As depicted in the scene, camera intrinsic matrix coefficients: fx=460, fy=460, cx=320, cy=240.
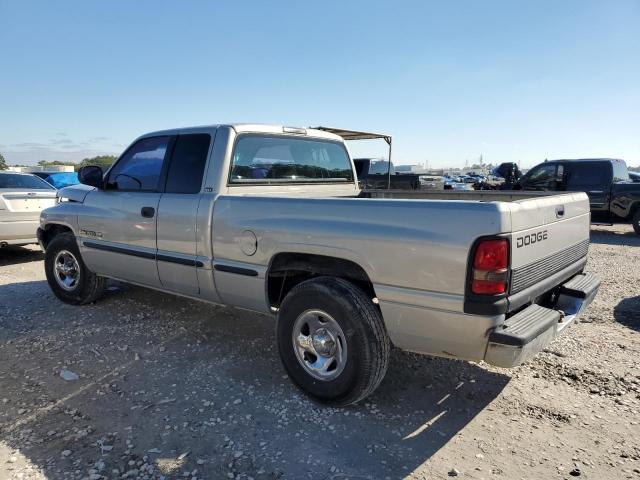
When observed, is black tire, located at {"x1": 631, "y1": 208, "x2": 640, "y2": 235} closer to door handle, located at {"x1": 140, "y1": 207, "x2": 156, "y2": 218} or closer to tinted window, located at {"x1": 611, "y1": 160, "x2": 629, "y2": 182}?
tinted window, located at {"x1": 611, "y1": 160, "x2": 629, "y2": 182}

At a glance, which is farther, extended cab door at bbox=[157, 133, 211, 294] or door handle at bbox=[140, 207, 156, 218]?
door handle at bbox=[140, 207, 156, 218]

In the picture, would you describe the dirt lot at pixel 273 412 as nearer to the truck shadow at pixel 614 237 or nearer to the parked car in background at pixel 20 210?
the parked car in background at pixel 20 210

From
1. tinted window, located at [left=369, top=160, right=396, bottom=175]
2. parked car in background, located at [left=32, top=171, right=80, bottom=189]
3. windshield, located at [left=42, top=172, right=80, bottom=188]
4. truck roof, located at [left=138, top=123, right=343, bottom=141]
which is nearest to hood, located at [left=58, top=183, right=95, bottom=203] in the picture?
truck roof, located at [left=138, top=123, right=343, bottom=141]

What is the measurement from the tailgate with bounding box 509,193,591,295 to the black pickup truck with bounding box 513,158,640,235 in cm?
898

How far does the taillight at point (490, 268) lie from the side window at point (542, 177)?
11090 millimetres

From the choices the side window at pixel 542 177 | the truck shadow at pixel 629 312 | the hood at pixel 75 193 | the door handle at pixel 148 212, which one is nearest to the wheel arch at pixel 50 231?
the hood at pixel 75 193

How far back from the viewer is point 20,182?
322 inches

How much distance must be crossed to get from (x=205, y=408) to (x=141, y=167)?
2.45 metres

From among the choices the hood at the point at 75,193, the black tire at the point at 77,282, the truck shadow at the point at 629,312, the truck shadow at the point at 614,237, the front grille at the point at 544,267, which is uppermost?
the hood at the point at 75,193

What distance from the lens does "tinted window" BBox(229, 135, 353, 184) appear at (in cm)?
392

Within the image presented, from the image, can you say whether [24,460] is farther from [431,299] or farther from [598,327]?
[598,327]

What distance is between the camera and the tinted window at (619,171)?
11.4 metres

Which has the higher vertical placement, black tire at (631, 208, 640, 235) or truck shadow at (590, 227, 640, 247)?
black tire at (631, 208, 640, 235)

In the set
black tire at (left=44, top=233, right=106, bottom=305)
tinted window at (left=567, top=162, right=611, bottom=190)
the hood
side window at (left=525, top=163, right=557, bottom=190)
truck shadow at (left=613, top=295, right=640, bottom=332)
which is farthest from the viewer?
side window at (left=525, top=163, right=557, bottom=190)
